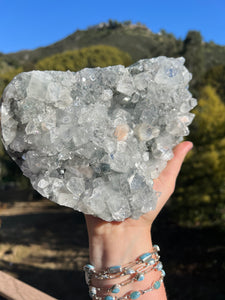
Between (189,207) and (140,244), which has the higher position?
(140,244)

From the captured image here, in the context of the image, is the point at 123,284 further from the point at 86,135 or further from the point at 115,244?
the point at 86,135

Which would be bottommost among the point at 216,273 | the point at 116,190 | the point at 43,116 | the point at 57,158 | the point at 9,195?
the point at 216,273

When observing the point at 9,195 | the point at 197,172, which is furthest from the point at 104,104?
the point at 9,195

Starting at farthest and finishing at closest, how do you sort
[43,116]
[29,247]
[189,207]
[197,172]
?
1. [29,247]
2. [189,207]
3. [197,172]
4. [43,116]

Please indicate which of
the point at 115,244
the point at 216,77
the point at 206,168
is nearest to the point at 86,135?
the point at 115,244

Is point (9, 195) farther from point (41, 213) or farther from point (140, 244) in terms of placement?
point (140, 244)
